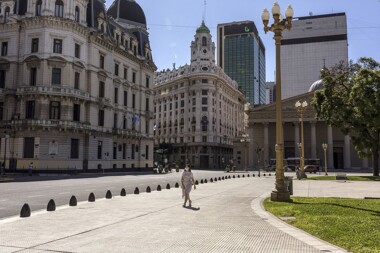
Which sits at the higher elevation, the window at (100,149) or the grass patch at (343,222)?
the window at (100,149)

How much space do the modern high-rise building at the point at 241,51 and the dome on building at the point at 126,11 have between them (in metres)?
112

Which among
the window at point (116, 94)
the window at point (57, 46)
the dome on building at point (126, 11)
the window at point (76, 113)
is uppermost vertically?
the dome on building at point (126, 11)

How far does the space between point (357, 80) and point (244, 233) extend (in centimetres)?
3731

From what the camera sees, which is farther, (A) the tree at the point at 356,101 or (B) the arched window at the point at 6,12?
(B) the arched window at the point at 6,12

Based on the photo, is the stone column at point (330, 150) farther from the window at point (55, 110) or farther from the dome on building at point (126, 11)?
the window at point (55, 110)

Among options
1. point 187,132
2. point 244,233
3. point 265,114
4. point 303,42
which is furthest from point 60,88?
point 303,42

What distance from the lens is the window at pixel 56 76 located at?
48.9 meters

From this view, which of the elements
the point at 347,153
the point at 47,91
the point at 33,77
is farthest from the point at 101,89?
the point at 347,153

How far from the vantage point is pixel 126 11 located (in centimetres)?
7444

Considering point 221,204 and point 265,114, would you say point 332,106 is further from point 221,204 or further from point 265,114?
point 265,114

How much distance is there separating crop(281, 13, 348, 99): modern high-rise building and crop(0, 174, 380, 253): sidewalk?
162m

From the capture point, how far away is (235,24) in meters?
185

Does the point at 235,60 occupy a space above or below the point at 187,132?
above

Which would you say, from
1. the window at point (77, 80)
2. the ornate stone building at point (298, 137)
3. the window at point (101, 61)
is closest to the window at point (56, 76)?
the window at point (77, 80)
